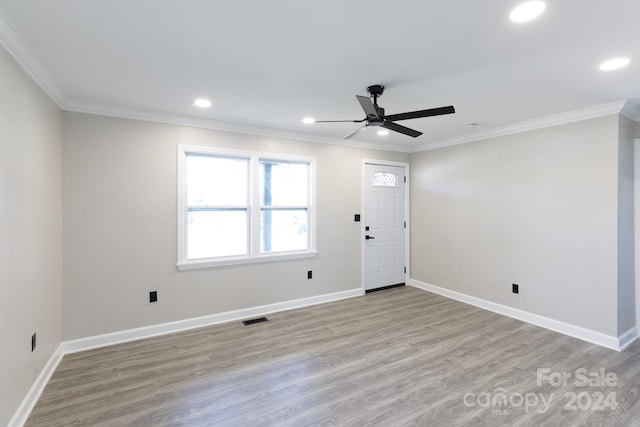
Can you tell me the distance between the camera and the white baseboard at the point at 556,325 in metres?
3.15

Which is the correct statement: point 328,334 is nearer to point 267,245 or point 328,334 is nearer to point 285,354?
point 285,354

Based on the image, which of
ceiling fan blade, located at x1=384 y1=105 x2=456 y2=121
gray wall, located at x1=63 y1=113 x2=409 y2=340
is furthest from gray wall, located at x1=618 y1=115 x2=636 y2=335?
gray wall, located at x1=63 y1=113 x2=409 y2=340

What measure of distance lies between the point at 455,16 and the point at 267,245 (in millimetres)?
3285

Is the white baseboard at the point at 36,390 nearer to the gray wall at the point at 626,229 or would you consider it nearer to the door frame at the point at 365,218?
the door frame at the point at 365,218

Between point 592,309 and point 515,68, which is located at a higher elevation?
point 515,68

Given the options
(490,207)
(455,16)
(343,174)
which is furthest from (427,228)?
(455,16)

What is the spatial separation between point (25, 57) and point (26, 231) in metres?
1.19

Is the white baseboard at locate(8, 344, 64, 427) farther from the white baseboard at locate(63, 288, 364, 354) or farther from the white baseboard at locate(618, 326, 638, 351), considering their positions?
the white baseboard at locate(618, 326, 638, 351)

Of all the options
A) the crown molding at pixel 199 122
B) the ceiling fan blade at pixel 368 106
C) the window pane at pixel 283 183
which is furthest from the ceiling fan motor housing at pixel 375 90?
the window pane at pixel 283 183

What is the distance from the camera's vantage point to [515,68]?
2314mm

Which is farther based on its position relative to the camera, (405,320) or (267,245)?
(267,245)

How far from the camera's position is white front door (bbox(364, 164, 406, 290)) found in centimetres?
503

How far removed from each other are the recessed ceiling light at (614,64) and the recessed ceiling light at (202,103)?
3.29 metres

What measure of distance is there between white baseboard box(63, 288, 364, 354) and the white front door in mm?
758
